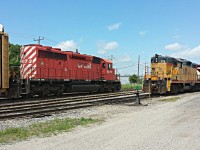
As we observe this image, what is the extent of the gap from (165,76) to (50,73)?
9.76m

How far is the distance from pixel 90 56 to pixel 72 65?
3.23 m

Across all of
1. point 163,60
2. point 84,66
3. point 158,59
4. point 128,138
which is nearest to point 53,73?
point 84,66

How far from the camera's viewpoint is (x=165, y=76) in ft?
80.3

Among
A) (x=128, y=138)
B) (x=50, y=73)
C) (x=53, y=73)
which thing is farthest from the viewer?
(x=53, y=73)

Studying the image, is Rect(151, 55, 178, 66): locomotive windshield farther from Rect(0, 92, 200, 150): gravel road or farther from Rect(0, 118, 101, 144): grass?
Rect(0, 118, 101, 144): grass

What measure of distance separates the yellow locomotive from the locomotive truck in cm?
557

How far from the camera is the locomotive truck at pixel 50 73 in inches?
695

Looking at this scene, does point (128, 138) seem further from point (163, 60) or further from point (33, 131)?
point (163, 60)

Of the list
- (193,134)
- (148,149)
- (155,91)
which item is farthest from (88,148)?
(155,91)

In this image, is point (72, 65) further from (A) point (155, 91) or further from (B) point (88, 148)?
(B) point (88, 148)

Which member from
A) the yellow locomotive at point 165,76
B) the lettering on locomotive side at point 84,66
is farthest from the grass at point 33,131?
the lettering on locomotive side at point 84,66

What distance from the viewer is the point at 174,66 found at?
1018 inches

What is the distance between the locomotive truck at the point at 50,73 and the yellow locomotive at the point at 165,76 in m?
5.57

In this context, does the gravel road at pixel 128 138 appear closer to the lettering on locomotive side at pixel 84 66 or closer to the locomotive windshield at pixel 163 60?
the locomotive windshield at pixel 163 60
